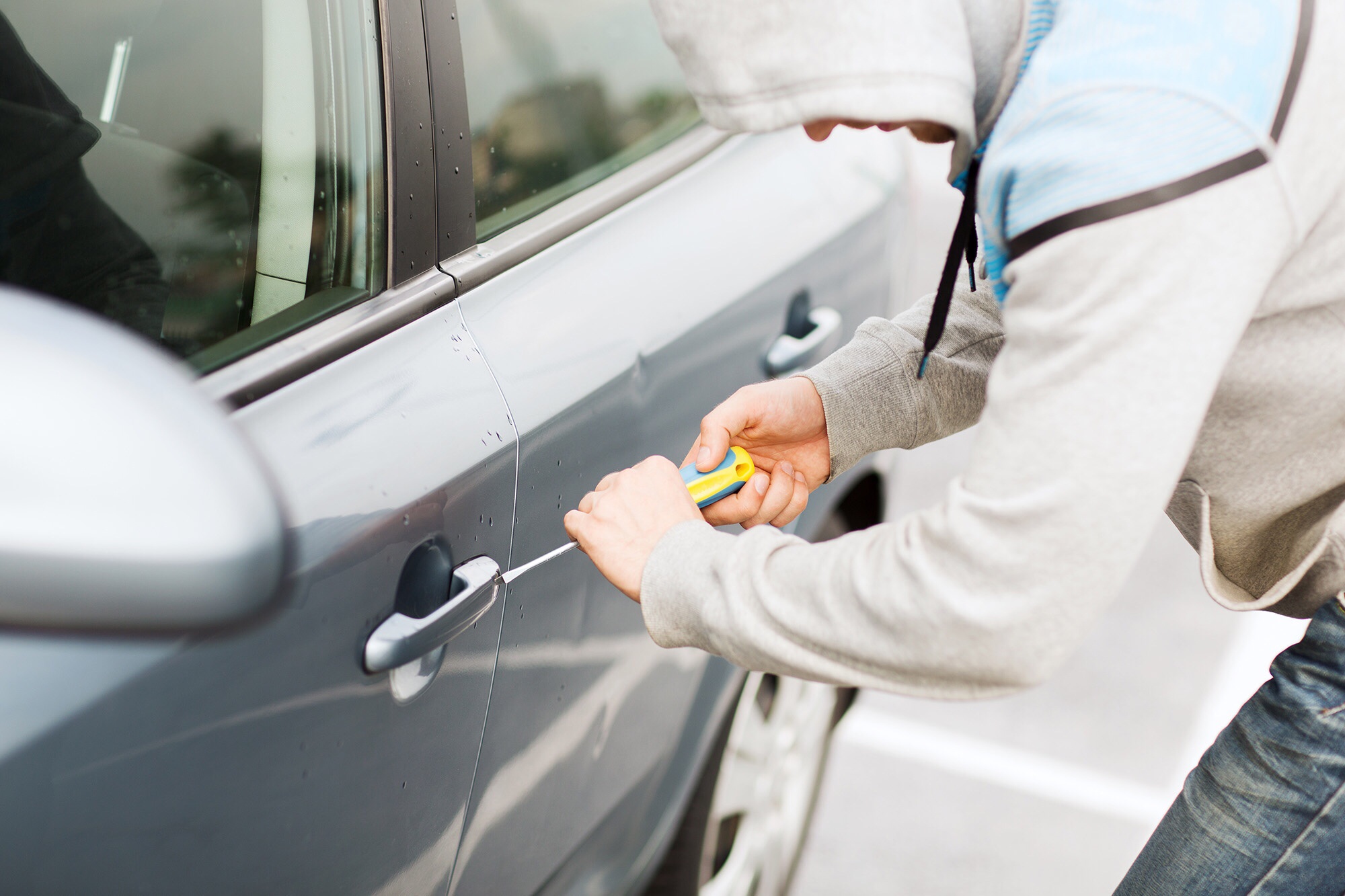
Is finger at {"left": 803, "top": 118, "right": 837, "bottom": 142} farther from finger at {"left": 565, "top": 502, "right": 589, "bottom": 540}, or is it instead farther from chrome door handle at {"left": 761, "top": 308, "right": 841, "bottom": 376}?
chrome door handle at {"left": 761, "top": 308, "right": 841, "bottom": 376}

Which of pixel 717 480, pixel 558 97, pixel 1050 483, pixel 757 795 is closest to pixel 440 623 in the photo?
pixel 717 480

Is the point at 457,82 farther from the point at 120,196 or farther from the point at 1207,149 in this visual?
the point at 1207,149

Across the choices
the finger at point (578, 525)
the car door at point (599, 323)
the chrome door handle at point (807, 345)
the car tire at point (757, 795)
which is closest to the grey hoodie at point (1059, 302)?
the finger at point (578, 525)

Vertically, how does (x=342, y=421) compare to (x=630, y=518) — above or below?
above

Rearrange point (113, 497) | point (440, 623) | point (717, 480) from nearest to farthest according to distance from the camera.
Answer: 1. point (113, 497)
2. point (440, 623)
3. point (717, 480)

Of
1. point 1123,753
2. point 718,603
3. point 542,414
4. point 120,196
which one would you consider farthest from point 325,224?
point 1123,753

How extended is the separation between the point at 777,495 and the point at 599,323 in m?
0.30

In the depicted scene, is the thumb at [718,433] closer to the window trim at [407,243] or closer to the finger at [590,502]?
the finger at [590,502]

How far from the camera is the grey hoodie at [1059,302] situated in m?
0.80

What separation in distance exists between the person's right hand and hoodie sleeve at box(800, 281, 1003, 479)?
3 cm

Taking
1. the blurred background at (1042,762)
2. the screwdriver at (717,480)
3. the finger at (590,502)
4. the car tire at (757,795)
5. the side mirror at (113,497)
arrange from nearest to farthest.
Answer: the side mirror at (113,497), the finger at (590,502), the screwdriver at (717,480), the car tire at (757,795), the blurred background at (1042,762)

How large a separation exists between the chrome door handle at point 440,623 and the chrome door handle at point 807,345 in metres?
0.71

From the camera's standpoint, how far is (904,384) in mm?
1394

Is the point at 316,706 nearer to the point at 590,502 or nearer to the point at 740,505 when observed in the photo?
the point at 590,502
